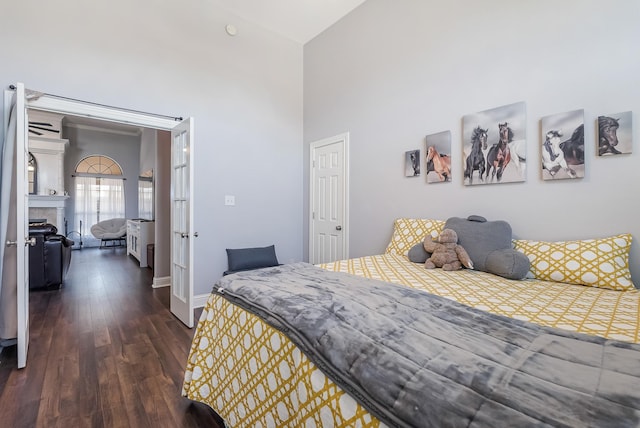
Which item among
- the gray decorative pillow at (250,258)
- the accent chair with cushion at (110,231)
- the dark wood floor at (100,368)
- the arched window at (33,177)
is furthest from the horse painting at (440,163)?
the accent chair with cushion at (110,231)

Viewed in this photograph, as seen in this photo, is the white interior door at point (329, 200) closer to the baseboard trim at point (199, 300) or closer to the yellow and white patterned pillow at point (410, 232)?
the yellow and white patterned pillow at point (410, 232)

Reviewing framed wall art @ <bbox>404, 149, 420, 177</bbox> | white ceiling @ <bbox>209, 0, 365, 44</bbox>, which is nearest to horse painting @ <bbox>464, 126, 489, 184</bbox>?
framed wall art @ <bbox>404, 149, 420, 177</bbox>

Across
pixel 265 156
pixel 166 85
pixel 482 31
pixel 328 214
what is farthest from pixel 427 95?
pixel 166 85

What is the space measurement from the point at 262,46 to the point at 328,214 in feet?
8.13

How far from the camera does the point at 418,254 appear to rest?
243 centimetres

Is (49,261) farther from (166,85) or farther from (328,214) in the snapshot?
(328,214)

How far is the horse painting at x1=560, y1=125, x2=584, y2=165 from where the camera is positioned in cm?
197

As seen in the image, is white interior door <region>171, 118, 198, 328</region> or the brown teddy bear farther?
white interior door <region>171, 118, 198, 328</region>

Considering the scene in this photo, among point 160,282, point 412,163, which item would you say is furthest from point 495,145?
point 160,282

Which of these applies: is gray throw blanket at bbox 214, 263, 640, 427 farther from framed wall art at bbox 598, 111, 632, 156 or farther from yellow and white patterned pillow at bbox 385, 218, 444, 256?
framed wall art at bbox 598, 111, 632, 156

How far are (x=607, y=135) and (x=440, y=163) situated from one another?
1.14 metres

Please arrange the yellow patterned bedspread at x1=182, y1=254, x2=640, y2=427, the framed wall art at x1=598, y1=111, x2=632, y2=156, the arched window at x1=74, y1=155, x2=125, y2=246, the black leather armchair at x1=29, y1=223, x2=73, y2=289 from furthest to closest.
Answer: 1. the arched window at x1=74, y1=155, x2=125, y2=246
2. the black leather armchair at x1=29, y1=223, x2=73, y2=289
3. the framed wall art at x1=598, y1=111, x2=632, y2=156
4. the yellow patterned bedspread at x1=182, y1=254, x2=640, y2=427

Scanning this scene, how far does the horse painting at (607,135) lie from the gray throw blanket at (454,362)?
1561 millimetres

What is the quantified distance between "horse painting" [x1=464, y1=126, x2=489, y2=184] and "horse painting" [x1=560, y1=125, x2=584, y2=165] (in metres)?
0.54
